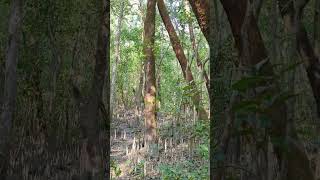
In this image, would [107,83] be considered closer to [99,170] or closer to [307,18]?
[99,170]

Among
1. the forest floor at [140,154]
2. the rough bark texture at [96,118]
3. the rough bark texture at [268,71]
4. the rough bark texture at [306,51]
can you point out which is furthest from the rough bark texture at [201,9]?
the rough bark texture at [306,51]

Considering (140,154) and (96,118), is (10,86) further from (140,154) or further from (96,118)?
(140,154)

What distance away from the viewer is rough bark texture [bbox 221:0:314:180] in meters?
1.19

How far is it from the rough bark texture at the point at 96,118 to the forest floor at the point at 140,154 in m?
3.60

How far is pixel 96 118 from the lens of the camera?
328cm

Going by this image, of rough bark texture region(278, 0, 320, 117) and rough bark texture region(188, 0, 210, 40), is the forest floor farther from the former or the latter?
rough bark texture region(278, 0, 320, 117)

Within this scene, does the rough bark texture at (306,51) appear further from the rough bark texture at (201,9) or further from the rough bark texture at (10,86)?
the rough bark texture at (201,9)

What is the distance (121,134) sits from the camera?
13844 mm

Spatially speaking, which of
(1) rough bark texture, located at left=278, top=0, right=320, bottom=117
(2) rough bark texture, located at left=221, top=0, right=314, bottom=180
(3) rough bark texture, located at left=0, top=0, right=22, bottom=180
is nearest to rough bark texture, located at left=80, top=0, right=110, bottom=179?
(3) rough bark texture, located at left=0, top=0, right=22, bottom=180

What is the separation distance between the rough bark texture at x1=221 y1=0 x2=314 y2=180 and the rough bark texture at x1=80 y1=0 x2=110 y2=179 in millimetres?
1995

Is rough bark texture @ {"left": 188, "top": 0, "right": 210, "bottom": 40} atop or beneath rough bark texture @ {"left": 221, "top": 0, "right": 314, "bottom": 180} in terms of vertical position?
atop

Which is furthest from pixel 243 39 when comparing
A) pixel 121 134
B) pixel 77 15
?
pixel 121 134

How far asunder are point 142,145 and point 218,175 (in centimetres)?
825

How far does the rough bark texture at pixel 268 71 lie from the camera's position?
1.19 m
